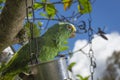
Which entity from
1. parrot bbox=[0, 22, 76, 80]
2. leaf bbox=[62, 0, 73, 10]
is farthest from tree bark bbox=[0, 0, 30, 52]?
leaf bbox=[62, 0, 73, 10]

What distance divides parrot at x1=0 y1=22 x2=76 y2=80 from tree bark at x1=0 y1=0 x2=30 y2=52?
8cm

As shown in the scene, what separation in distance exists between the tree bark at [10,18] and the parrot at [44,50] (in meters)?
0.08

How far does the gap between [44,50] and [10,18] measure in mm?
148

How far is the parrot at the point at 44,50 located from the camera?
42.3 inches

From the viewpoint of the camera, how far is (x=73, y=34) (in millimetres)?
1241

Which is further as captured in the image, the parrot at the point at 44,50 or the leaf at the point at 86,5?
the leaf at the point at 86,5

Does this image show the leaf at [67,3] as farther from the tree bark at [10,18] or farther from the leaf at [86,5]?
the tree bark at [10,18]

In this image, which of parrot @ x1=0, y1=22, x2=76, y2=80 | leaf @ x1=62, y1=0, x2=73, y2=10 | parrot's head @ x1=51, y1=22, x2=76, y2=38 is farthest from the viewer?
leaf @ x1=62, y1=0, x2=73, y2=10

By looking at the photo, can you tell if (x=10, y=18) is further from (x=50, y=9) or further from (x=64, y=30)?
(x=50, y=9)

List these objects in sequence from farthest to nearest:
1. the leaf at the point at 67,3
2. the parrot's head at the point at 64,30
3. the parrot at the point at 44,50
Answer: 1. the leaf at the point at 67,3
2. the parrot's head at the point at 64,30
3. the parrot at the point at 44,50

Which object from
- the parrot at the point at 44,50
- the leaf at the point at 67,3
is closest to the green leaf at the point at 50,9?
the leaf at the point at 67,3

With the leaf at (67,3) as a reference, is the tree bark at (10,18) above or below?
below

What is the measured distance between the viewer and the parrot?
3.52 ft

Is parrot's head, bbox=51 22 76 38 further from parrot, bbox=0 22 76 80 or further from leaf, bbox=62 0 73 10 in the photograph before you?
leaf, bbox=62 0 73 10
